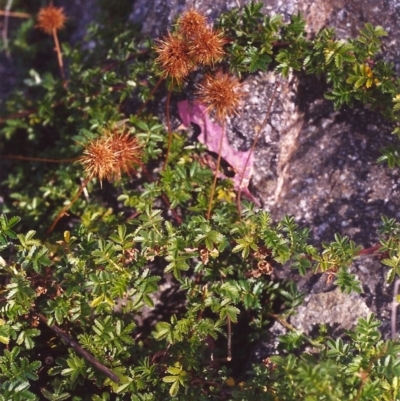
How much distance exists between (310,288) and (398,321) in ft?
1.57

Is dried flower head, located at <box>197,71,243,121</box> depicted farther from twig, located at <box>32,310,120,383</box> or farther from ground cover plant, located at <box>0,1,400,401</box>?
twig, located at <box>32,310,120,383</box>

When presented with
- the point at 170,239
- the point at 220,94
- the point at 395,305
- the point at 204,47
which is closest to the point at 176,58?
the point at 204,47

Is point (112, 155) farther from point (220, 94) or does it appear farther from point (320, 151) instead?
point (320, 151)

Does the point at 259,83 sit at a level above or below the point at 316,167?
above

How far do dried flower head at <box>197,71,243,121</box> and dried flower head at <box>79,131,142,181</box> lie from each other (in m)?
0.47

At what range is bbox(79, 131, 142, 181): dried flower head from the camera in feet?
9.67

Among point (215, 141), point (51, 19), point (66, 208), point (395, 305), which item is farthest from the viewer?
point (51, 19)

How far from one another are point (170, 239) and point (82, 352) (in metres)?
0.69

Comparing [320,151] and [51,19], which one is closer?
[320,151]

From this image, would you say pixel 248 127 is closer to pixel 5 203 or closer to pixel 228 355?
pixel 228 355

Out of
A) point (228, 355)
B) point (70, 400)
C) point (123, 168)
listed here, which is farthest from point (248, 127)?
point (70, 400)

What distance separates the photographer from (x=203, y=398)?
107 inches

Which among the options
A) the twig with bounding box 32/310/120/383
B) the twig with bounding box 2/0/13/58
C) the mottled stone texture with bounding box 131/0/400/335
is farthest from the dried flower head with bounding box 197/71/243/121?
the twig with bounding box 2/0/13/58

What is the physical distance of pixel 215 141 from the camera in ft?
11.3
